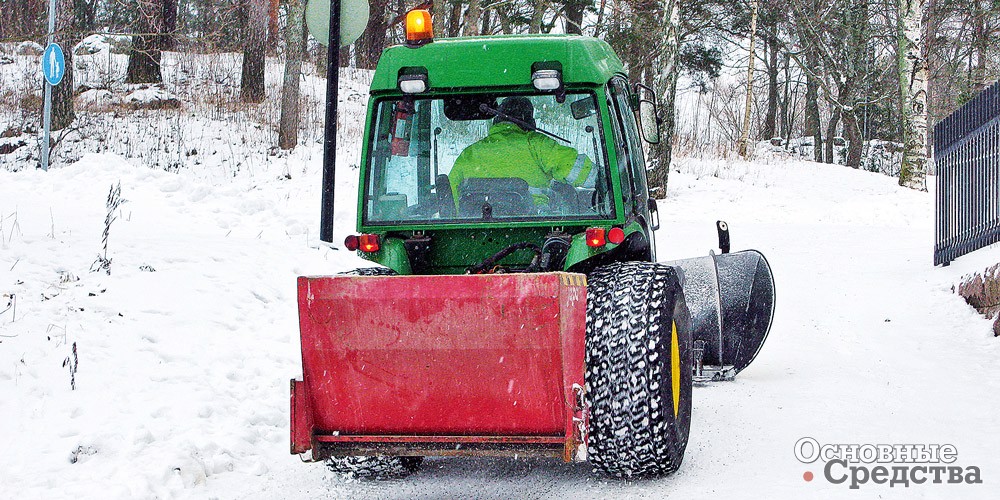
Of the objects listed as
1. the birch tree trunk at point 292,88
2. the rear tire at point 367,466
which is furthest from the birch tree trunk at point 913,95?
the rear tire at point 367,466

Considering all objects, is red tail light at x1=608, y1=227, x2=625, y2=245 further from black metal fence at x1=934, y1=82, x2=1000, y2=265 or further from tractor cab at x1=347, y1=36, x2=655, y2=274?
black metal fence at x1=934, y1=82, x2=1000, y2=265

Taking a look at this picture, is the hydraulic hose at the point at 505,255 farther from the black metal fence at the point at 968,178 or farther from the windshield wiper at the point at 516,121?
the black metal fence at the point at 968,178

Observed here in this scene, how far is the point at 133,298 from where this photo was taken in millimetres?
6977

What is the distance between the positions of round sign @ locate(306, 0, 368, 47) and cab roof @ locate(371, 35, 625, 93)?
3144 millimetres

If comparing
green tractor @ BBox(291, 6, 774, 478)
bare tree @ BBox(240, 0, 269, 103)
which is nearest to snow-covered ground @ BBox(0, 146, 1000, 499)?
green tractor @ BBox(291, 6, 774, 478)

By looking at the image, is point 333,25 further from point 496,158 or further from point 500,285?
point 500,285

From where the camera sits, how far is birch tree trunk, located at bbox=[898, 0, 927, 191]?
19562 mm

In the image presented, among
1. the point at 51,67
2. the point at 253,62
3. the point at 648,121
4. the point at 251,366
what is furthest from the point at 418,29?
the point at 253,62

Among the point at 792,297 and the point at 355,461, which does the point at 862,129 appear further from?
the point at 355,461

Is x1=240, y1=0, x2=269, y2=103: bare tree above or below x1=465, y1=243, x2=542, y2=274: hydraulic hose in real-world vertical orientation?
above

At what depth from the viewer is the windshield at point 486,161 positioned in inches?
192

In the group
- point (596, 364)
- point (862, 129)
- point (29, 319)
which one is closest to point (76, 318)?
point (29, 319)

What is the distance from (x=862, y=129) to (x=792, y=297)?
2737cm

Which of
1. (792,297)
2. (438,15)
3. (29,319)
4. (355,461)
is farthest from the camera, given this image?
(438,15)
